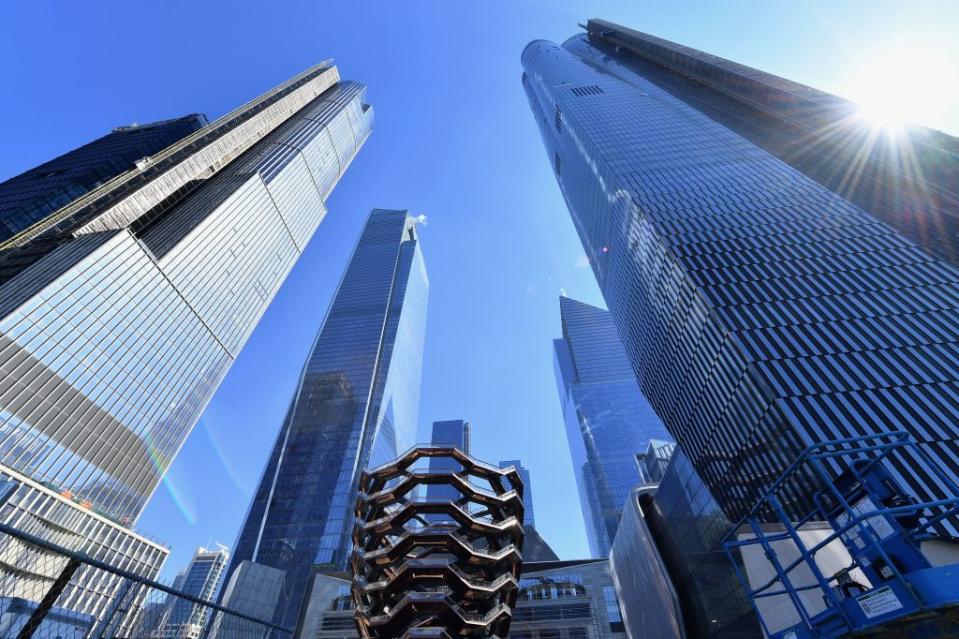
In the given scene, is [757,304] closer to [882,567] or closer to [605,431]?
[882,567]

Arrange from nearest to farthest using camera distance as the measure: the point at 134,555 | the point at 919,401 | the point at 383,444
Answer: the point at 919,401
the point at 134,555
the point at 383,444

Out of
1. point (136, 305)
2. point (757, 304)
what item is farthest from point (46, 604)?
point (136, 305)

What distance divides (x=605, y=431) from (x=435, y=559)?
14702cm

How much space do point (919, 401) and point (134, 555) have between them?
400ft

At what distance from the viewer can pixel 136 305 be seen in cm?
7844

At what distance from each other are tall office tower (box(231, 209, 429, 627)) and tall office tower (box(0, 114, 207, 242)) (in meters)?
73.3

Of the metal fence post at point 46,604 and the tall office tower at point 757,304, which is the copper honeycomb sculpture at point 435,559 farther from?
the tall office tower at point 757,304

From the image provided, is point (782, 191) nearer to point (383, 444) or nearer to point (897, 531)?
point (897, 531)

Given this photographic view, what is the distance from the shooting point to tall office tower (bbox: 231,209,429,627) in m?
107

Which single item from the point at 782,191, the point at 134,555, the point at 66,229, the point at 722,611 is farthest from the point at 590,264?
the point at 134,555

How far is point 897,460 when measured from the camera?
111 feet

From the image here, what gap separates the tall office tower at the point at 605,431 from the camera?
14788 cm

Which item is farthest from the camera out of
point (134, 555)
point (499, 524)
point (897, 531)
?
point (134, 555)

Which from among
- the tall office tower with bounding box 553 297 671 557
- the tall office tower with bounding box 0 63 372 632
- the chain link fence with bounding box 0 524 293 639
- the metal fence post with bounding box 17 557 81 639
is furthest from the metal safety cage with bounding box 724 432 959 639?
the tall office tower with bounding box 553 297 671 557
